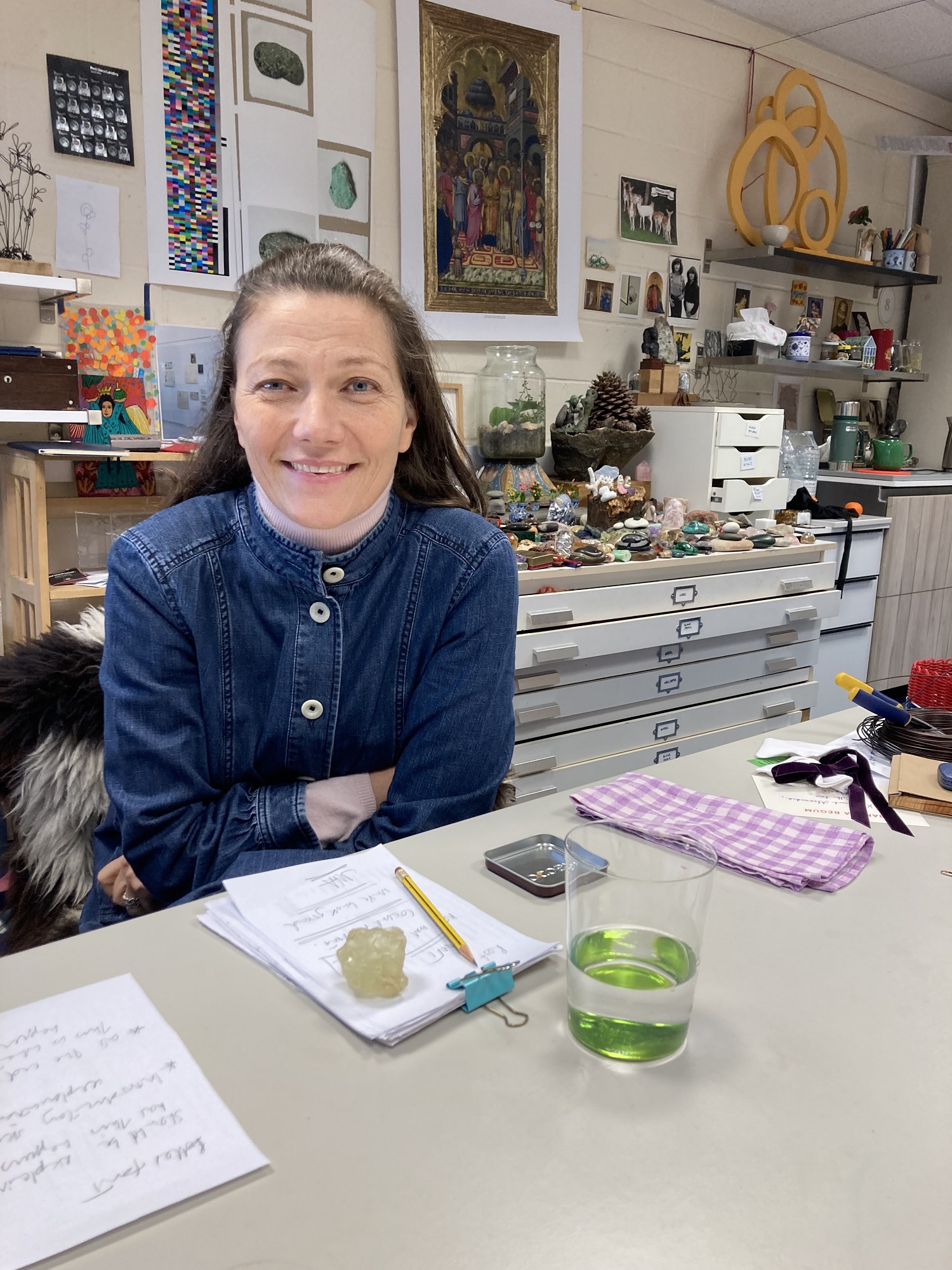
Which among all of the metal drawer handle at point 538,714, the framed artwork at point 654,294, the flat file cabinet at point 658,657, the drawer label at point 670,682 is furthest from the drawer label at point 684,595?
the framed artwork at point 654,294

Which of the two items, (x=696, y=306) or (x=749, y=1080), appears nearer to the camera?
(x=749, y=1080)

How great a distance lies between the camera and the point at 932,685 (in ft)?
4.57

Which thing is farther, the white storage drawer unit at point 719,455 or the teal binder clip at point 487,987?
the white storage drawer unit at point 719,455

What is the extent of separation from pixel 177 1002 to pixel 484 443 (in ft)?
7.89

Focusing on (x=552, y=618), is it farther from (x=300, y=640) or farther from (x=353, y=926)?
(x=353, y=926)

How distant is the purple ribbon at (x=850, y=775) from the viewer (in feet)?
3.48

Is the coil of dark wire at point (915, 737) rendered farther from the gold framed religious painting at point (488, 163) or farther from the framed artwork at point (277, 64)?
the framed artwork at point (277, 64)

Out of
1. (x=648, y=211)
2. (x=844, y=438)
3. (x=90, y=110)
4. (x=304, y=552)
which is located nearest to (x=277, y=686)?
(x=304, y=552)

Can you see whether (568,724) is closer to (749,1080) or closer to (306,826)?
(306,826)

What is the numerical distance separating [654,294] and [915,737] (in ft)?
8.48

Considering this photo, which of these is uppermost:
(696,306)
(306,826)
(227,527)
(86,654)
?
(696,306)

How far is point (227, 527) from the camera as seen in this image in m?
1.20

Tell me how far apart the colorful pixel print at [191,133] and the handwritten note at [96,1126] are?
6.89 ft

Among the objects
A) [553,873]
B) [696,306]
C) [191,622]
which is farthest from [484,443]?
[553,873]
